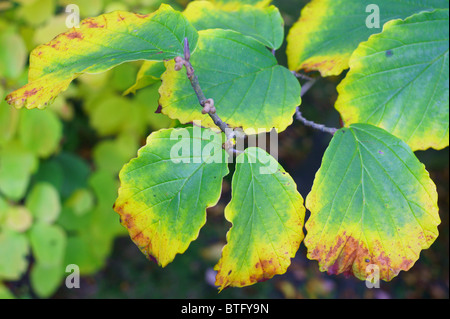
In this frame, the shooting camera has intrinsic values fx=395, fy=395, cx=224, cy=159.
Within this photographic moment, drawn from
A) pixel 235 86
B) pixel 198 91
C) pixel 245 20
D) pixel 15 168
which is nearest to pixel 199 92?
pixel 198 91

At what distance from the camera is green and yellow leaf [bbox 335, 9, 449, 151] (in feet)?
1.98

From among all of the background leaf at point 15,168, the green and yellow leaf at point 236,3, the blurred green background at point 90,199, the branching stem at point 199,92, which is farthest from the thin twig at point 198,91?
the background leaf at point 15,168

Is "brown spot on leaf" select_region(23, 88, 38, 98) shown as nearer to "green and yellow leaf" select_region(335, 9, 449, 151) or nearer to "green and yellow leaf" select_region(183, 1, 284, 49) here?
"green and yellow leaf" select_region(183, 1, 284, 49)

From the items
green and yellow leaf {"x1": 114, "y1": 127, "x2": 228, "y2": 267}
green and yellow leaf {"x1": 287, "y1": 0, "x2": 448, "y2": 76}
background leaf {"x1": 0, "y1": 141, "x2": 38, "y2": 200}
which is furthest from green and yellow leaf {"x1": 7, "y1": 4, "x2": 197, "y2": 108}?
background leaf {"x1": 0, "y1": 141, "x2": 38, "y2": 200}

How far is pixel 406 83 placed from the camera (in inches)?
24.9

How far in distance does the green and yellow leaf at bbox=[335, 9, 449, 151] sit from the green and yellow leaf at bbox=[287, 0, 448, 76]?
0.05 meters

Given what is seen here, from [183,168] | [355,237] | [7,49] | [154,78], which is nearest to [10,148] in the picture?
[7,49]

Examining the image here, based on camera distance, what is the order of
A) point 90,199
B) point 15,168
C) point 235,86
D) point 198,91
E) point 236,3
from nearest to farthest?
point 198,91
point 235,86
point 236,3
point 15,168
point 90,199

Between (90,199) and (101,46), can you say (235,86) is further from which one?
(90,199)

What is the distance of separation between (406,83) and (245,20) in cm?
28

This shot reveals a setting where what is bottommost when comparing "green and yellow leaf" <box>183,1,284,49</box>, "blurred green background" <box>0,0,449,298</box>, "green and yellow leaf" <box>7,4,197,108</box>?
"blurred green background" <box>0,0,449,298</box>

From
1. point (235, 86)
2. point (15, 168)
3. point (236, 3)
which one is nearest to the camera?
point (235, 86)

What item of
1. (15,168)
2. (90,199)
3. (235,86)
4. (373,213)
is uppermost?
(235,86)

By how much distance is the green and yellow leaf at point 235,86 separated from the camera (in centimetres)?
57
